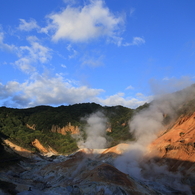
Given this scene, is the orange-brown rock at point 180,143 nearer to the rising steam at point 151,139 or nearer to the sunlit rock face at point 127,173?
the sunlit rock face at point 127,173

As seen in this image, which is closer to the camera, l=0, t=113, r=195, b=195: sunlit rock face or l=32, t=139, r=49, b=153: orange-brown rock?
l=0, t=113, r=195, b=195: sunlit rock face

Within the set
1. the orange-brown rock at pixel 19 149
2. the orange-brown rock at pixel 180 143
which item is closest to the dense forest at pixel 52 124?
the orange-brown rock at pixel 19 149

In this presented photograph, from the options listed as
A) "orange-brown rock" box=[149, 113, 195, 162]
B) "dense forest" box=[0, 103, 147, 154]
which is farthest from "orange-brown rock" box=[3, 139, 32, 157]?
"orange-brown rock" box=[149, 113, 195, 162]

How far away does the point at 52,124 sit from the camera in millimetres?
72688

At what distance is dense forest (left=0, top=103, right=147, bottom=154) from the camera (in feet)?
182

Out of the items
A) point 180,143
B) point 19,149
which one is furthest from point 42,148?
point 180,143

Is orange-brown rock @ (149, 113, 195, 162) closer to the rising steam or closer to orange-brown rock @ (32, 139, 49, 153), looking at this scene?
the rising steam

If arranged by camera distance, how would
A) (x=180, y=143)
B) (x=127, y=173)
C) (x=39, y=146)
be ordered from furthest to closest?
(x=39, y=146)
(x=180, y=143)
(x=127, y=173)

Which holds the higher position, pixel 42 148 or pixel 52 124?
pixel 52 124

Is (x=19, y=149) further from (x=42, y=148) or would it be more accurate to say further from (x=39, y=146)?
(x=42, y=148)

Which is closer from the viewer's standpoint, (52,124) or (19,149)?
(19,149)

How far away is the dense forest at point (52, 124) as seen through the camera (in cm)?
5546

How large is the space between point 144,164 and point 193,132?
24.8 ft

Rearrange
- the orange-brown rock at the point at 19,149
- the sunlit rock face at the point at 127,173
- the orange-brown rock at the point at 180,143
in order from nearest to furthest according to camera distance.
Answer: the sunlit rock face at the point at 127,173
the orange-brown rock at the point at 180,143
the orange-brown rock at the point at 19,149
